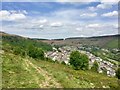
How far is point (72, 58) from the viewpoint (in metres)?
111

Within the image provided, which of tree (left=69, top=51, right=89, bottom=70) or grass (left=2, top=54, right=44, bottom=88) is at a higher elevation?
grass (left=2, top=54, right=44, bottom=88)

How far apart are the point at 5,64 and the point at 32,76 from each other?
7123 mm

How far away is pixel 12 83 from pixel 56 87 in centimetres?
492

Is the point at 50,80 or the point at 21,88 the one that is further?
the point at 50,80

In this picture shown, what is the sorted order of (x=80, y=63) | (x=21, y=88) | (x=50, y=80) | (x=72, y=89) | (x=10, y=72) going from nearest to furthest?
(x=21, y=88), (x=72, y=89), (x=50, y=80), (x=10, y=72), (x=80, y=63)

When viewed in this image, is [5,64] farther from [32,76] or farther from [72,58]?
[72,58]

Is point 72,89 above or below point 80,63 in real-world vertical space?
above

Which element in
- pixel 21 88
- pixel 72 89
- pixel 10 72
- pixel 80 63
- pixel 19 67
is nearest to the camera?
pixel 21 88

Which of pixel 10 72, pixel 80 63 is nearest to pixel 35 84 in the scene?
pixel 10 72

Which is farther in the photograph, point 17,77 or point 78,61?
point 78,61

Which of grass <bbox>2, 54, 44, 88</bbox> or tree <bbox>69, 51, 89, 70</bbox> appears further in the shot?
tree <bbox>69, 51, 89, 70</bbox>

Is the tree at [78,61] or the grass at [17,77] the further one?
the tree at [78,61]

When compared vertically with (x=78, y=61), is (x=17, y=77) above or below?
above

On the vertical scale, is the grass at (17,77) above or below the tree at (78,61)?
above
